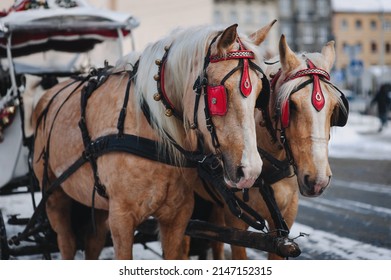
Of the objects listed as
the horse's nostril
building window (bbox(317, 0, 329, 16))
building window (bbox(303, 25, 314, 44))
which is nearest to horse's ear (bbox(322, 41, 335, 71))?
the horse's nostril

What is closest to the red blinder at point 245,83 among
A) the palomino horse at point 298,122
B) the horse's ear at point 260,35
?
the horse's ear at point 260,35

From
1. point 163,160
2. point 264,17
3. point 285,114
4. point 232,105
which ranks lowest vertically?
point 264,17

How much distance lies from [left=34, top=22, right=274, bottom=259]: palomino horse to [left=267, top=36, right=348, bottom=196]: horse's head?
0.22 metres

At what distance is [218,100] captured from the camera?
2479 mm

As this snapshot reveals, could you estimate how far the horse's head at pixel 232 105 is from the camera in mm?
2426

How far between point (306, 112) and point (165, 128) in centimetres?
66

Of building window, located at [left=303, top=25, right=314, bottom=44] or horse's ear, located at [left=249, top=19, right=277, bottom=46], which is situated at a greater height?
horse's ear, located at [left=249, top=19, right=277, bottom=46]

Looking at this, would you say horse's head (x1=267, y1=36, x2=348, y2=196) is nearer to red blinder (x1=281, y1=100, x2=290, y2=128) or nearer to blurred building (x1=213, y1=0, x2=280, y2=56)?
red blinder (x1=281, y1=100, x2=290, y2=128)

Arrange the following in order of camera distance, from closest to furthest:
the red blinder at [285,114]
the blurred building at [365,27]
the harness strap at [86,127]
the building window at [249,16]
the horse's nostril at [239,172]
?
the horse's nostril at [239,172] → the red blinder at [285,114] → the harness strap at [86,127] → the blurred building at [365,27] → the building window at [249,16]

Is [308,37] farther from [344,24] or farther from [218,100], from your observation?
[218,100]

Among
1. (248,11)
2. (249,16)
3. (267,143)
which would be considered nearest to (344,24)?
(267,143)

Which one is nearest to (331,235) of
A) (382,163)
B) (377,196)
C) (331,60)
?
(377,196)

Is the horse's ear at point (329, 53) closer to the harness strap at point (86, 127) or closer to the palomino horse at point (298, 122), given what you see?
the palomino horse at point (298, 122)

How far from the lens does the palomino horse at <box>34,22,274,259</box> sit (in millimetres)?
2492
